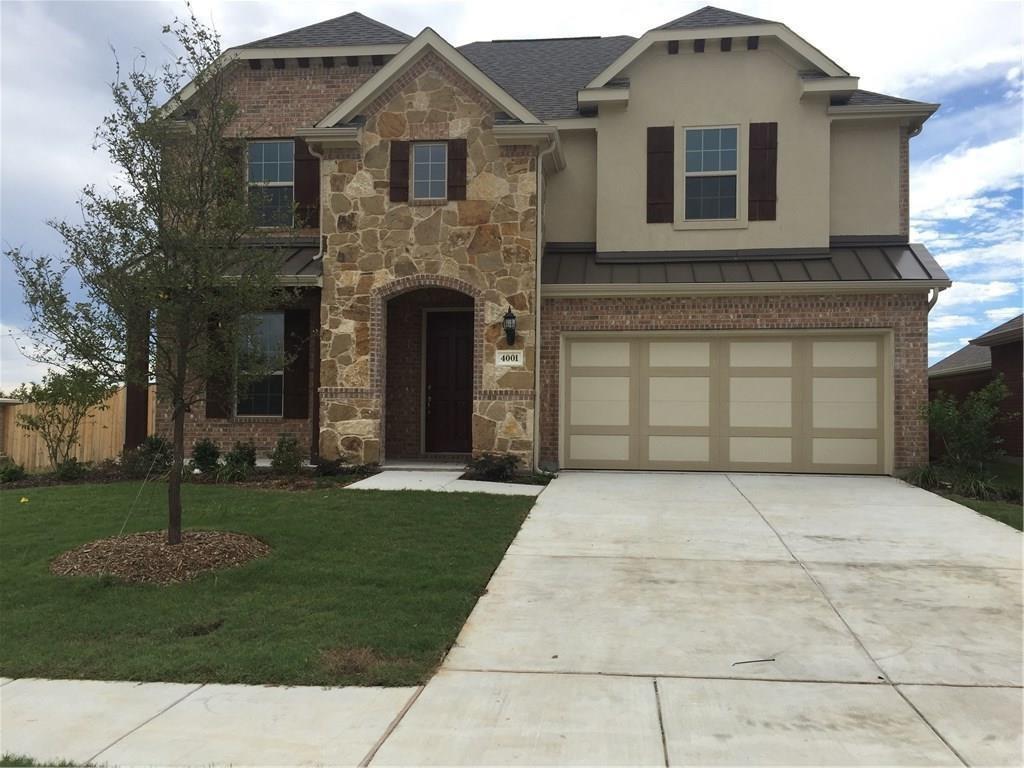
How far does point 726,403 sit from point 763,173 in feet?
13.4

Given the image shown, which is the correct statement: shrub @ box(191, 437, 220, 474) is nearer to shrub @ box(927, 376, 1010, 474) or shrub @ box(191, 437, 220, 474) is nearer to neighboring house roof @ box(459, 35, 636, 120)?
neighboring house roof @ box(459, 35, 636, 120)

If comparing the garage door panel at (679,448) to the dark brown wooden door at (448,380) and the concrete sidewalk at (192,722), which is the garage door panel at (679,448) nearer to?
the dark brown wooden door at (448,380)

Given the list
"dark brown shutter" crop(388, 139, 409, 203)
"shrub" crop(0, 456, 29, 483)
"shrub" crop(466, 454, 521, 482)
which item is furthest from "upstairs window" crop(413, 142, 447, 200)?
"shrub" crop(0, 456, 29, 483)

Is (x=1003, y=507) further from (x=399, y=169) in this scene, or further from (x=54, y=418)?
(x=54, y=418)

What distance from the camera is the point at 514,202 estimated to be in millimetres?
11844

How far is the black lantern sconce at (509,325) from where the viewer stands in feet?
38.1

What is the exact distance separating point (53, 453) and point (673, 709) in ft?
40.1

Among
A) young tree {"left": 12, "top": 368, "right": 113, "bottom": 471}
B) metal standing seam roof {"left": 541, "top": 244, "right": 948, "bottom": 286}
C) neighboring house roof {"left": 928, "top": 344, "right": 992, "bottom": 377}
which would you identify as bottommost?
young tree {"left": 12, "top": 368, "right": 113, "bottom": 471}

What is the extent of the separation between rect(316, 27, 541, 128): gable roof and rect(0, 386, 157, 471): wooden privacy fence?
7.20 metres

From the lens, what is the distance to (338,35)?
14617 mm

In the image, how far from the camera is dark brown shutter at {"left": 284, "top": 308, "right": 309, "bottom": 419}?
13125 millimetres

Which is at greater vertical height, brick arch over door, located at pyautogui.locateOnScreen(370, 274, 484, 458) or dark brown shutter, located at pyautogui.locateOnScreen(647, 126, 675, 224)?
dark brown shutter, located at pyautogui.locateOnScreen(647, 126, 675, 224)

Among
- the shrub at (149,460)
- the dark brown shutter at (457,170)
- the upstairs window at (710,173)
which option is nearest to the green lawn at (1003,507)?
the upstairs window at (710,173)

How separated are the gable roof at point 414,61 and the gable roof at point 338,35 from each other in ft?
8.29
